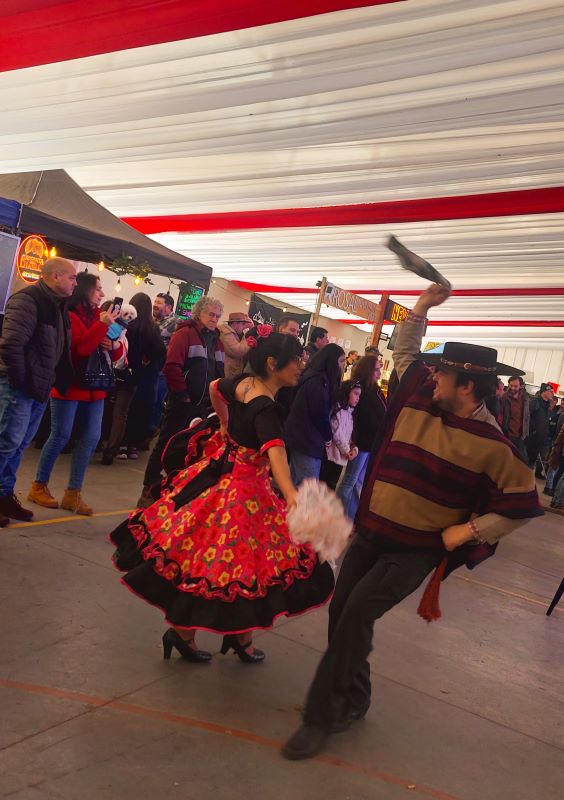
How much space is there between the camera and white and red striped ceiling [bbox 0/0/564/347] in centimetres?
612

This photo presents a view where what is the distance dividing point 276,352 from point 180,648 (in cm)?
150

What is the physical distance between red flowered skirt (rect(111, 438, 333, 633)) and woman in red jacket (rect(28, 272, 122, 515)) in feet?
7.80

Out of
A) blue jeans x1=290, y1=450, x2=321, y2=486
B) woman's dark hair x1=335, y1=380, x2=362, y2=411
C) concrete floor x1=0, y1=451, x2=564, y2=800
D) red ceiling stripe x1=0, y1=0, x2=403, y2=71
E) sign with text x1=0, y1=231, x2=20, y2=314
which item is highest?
red ceiling stripe x1=0, y1=0, x2=403, y2=71

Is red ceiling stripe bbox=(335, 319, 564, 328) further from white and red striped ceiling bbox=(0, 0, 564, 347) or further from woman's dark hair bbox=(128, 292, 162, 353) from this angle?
woman's dark hair bbox=(128, 292, 162, 353)

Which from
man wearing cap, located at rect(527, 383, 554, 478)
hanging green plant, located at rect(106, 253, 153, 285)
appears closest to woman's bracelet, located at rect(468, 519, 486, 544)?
hanging green plant, located at rect(106, 253, 153, 285)

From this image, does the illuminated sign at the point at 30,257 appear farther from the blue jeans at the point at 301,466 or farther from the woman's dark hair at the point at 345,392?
the blue jeans at the point at 301,466

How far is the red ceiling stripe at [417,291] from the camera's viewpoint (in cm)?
1619

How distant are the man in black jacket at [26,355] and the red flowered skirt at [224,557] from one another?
6.25 ft

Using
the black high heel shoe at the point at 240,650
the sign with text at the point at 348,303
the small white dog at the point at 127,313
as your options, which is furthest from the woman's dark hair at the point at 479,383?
the sign with text at the point at 348,303

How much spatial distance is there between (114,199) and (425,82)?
771cm

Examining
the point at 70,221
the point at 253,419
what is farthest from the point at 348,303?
the point at 253,419

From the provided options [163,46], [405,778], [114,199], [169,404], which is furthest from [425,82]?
[114,199]

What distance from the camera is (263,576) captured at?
3.10 m

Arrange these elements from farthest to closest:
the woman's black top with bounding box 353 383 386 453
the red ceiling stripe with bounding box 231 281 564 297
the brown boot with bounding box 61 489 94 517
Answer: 1. the red ceiling stripe with bounding box 231 281 564 297
2. the woman's black top with bounding box 353 383 386 453
3. the brown boot with bounding box 61 489 94 517
